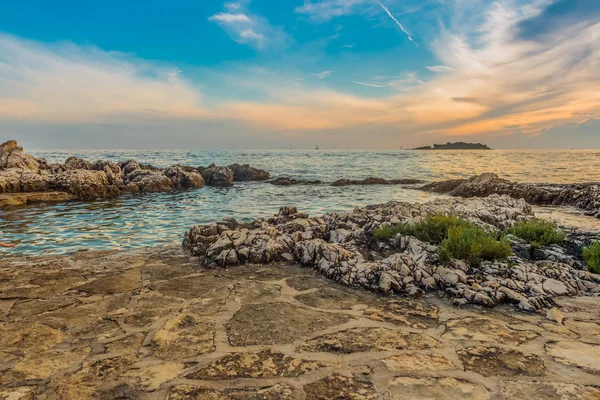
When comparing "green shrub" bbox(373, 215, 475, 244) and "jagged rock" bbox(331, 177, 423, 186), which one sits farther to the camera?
"jagged rock" bbox(331, 177, 423, 186)

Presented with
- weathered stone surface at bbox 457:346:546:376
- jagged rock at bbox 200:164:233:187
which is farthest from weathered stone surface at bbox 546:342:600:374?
jagged rock at bbox 200:164:233:187

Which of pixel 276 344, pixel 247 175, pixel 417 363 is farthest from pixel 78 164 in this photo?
pixel 417 363

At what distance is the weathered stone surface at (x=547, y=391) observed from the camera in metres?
2.88

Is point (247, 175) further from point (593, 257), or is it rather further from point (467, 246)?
point (593, 257)

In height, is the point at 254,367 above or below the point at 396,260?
below

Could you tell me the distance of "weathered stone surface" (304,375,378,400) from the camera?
9.60 ft

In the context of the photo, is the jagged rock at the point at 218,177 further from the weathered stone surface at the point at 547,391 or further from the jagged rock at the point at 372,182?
the weathered stone surface at the point at 547,391

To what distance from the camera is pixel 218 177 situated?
2989 cm

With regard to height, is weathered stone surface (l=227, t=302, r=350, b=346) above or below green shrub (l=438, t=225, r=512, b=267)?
below

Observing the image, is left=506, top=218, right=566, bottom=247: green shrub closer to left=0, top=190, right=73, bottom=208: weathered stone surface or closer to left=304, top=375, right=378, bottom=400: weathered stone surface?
left=304, top=375, right=378, bottom=400: weathered stone surface

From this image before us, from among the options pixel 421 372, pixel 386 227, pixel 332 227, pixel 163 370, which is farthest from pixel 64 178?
pixel 421 372

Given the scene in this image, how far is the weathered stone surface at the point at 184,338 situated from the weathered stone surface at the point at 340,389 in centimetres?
122

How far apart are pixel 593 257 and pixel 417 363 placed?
4.93 metres

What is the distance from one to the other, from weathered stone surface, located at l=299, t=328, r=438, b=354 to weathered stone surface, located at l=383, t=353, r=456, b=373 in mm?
168
